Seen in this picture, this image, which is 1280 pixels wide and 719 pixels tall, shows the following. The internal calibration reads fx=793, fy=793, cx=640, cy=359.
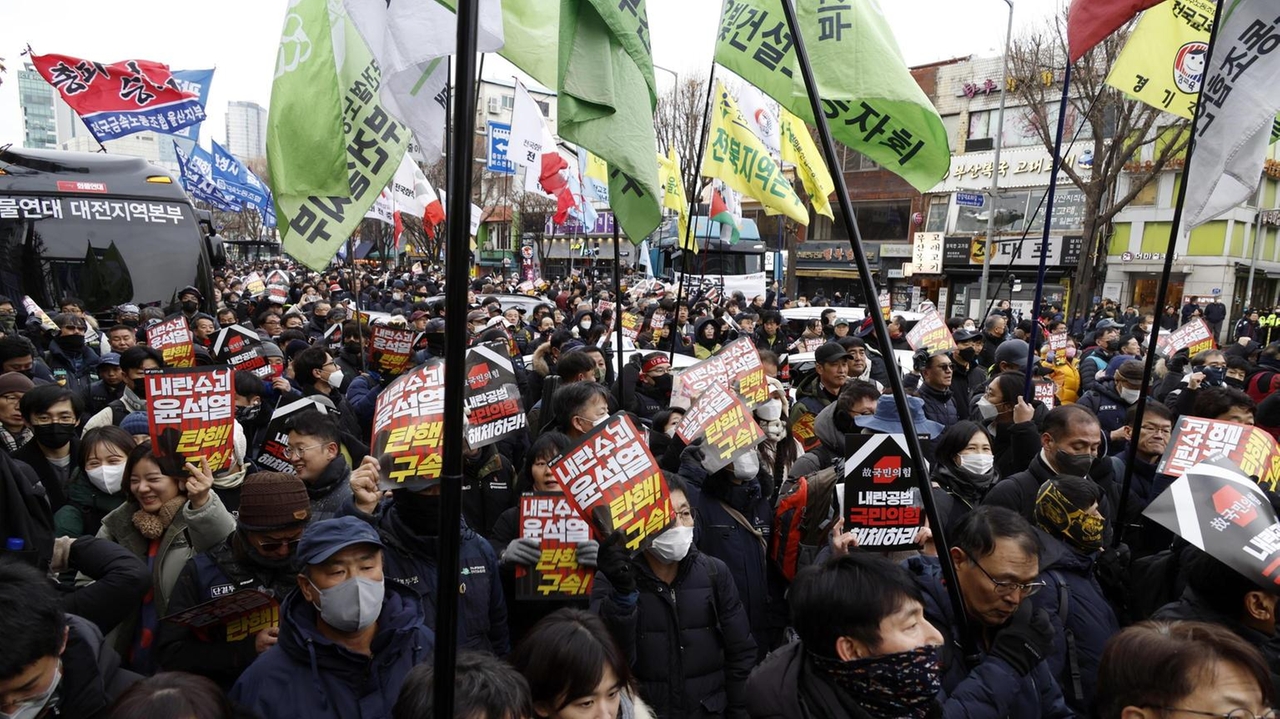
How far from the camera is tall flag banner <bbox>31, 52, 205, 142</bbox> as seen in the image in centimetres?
1088

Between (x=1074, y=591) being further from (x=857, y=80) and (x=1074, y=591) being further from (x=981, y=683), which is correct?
(x=857, y=80)

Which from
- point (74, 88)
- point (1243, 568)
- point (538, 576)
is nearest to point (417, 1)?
point (538, 576)

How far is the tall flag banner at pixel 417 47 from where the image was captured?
2482 mm

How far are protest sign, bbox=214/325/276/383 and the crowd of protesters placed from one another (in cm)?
131

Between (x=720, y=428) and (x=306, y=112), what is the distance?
2.33 m

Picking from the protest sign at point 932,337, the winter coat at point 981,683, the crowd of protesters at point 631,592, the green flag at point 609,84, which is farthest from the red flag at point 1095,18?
the protest sign at point 932,337

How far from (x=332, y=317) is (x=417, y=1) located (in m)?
10.6

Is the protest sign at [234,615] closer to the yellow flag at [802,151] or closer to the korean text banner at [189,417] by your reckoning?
the korean text banner at [189,417]

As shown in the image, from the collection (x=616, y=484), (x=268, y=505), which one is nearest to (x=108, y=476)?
(x=268, y=505)

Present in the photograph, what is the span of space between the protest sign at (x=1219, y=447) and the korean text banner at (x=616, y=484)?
2788 mm

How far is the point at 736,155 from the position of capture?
7.97 metres

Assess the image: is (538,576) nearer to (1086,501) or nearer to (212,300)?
(1086,501)

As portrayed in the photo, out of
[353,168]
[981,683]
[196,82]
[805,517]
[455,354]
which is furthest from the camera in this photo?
[196,82]

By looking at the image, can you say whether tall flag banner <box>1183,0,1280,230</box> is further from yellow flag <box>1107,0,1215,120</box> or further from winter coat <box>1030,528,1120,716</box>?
winter coat <box>1030,528,1120,716</box>
